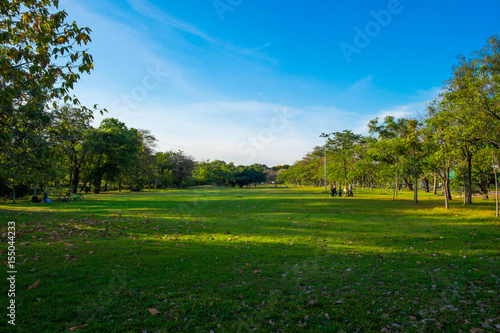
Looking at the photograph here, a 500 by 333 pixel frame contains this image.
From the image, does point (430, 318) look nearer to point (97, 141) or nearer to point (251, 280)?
point (251, 280)

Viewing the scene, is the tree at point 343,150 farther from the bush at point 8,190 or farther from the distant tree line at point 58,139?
the bush at point 8,190

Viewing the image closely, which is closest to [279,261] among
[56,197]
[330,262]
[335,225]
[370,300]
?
[330,262]

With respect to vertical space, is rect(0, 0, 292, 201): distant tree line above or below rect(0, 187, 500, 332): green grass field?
above

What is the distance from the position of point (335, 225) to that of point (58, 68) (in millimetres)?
12940

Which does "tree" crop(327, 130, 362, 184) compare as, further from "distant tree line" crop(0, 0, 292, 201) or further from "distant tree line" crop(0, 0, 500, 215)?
"distant tree line" crop(0, 0, 292, 201)

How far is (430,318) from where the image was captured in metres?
4.45

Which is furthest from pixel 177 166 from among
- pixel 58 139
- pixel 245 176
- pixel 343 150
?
pixel 58 139

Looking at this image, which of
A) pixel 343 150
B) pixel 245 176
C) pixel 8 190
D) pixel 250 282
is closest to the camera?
pixel 250 282

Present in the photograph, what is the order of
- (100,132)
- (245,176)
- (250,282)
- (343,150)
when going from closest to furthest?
(250,282), (100,132), (343,150), (245,176)

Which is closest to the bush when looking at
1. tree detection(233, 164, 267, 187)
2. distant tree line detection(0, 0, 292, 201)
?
distant tree line detection(0, 0, 292, 201)

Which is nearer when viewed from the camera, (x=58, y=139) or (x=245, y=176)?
(x=58, y=139)

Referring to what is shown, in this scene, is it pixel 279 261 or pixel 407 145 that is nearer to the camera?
pixel 279 261

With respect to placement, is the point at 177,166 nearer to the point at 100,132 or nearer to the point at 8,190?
the point at 100,132

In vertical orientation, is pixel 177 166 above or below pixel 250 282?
above
